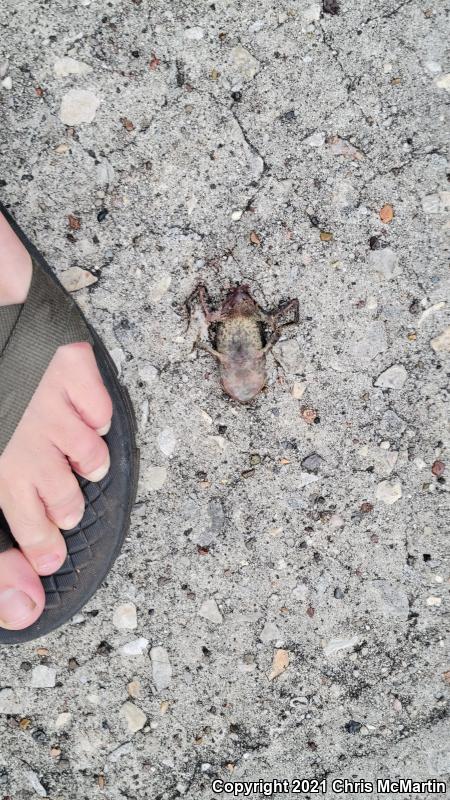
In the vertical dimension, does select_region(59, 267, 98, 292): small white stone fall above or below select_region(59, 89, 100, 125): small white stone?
below

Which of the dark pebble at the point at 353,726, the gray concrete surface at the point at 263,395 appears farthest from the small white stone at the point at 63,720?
the dark pebble at the point at 353,726

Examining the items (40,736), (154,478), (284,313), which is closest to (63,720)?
(40,736)

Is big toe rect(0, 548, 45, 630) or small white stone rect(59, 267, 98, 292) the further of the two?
small white stone rect(59, 267, 98, 292)

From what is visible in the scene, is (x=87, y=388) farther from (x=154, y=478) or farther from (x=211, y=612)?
(x=211, y=612)

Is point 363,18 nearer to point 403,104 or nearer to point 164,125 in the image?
point 403,104

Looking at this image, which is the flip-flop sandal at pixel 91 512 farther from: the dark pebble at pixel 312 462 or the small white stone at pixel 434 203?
the small white stone at pixel 434 203

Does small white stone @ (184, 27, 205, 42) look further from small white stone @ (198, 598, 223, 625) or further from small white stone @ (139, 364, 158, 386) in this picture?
small white stone @ (198, 598, 223, 625)

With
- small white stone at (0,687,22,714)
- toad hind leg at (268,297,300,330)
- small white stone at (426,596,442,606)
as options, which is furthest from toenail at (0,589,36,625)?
small white stone at (426,596,442,606)
